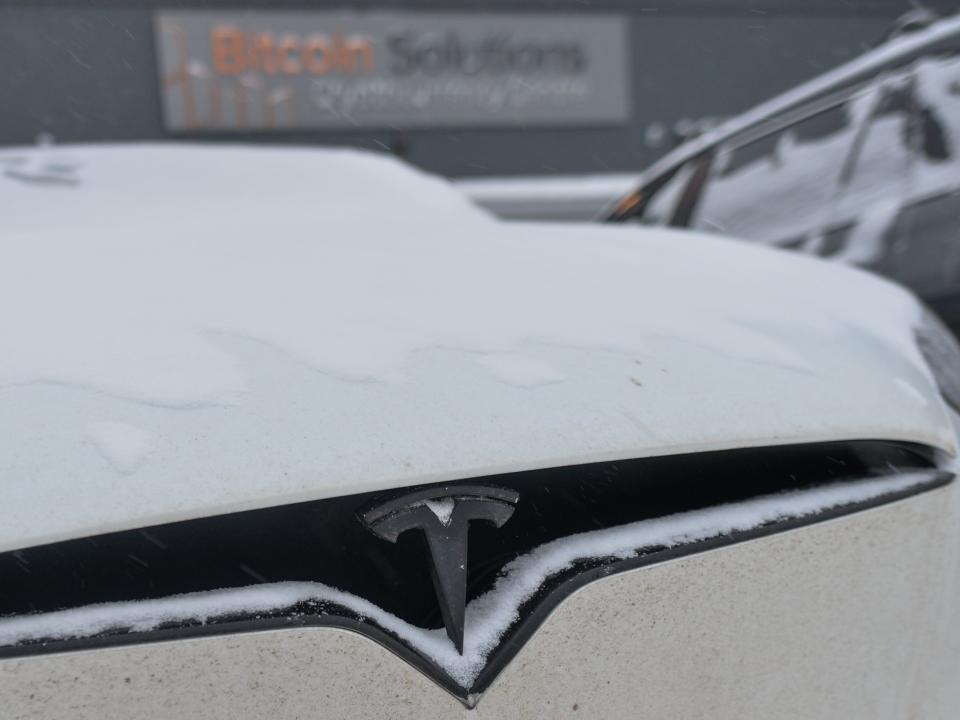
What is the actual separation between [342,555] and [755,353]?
1.88 ft

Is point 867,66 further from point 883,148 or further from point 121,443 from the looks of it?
point 121,443

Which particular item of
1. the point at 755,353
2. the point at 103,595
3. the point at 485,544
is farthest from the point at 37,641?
the point at 755,353

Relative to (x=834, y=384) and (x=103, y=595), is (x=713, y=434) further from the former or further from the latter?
(x=103, y=595)

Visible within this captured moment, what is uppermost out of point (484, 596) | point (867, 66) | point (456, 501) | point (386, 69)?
point (386, 69)

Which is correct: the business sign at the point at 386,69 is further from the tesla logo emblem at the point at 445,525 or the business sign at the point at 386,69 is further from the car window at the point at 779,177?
the tesla logo emblem at the point at 445,525

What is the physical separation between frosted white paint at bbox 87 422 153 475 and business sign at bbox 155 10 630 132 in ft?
37.4

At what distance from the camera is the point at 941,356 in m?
1.40

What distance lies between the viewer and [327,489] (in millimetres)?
770

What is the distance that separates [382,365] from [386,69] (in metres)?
11.7

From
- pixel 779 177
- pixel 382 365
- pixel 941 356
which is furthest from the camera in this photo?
pixel 779 177

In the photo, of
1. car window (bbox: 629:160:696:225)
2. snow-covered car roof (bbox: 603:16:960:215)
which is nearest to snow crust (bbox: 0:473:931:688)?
snow-covered car roof (bbox: 603:16:960:215)

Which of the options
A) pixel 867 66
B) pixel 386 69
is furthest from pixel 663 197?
pixel 386 69

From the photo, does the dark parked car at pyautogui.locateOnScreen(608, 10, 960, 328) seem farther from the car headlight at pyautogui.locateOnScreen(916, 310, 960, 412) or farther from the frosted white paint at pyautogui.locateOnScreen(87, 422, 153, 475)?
the frosted white paint at pyautogui.locateOnScreen(87, 422, 153, 475)

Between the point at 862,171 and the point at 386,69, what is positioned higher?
the point at 386,69
